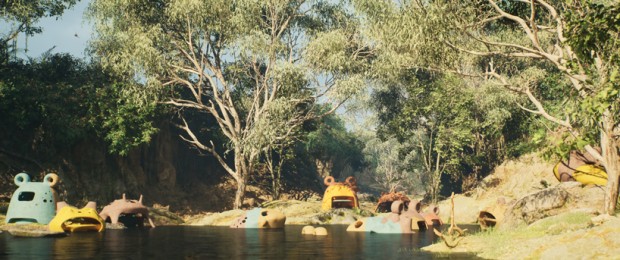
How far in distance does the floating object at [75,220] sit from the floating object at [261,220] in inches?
253

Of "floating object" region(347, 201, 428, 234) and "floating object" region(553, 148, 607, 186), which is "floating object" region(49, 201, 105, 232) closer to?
"floating object" region(347, 201, 428, 234)

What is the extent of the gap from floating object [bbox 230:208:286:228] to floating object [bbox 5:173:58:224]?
7835mm

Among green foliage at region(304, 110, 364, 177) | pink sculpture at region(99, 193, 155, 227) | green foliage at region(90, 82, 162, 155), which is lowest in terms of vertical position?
pink sculpture at region(99, 193, 155, 227)

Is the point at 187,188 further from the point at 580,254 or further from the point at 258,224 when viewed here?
the point at 580,254

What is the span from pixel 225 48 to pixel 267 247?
23.7 metres

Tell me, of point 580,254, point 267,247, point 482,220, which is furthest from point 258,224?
point 580,254

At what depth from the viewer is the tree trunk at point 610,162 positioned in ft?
50.3

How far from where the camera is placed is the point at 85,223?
22.9m

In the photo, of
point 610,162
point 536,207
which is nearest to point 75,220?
point 536,207

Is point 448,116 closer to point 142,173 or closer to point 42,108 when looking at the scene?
point 142,173

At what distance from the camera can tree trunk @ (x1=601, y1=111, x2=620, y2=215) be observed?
15.3 metres

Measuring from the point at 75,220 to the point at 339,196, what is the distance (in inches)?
678

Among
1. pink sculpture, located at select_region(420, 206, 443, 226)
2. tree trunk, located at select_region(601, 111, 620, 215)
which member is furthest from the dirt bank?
pink sculpture, located at select_region(420, 206, 443, 226)

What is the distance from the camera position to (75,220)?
22.8 meters
